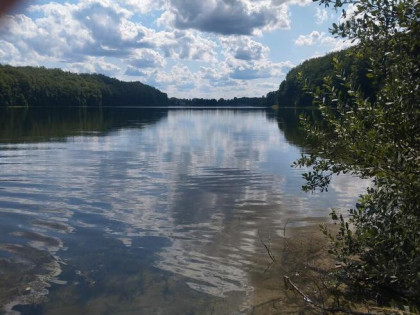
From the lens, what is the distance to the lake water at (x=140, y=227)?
29.4 ft

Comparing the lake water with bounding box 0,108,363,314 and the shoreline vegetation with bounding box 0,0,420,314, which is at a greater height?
the shoreline vegetation with bounding box 0,0,420,314

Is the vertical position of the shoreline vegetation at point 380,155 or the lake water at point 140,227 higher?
the shoreline vegetation at point 380,155

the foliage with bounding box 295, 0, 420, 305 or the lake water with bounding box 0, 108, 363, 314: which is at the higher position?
the foliage with bounding box 295, 0, 420, 305

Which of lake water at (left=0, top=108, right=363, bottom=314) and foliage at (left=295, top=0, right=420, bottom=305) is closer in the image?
foliage at (left=295, top=0, right=420, bottom=305)

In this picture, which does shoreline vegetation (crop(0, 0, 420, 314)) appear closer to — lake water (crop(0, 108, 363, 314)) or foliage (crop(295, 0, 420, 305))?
foliage (crop(295, 0, 420, 305))

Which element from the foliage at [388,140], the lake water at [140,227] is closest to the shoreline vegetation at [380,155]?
the foliage at [388,140]

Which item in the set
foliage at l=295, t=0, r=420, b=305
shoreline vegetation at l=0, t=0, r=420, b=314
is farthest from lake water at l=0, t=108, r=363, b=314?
foliage at l=295, t=0, r=420, b=305

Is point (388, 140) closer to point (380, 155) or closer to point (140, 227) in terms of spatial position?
point (380, 155)

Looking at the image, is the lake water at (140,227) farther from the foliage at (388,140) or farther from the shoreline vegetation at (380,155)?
the foliage at (388,140)

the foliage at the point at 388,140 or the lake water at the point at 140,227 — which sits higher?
the foliage at the point at 388,140

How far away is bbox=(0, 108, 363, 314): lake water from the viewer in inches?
352

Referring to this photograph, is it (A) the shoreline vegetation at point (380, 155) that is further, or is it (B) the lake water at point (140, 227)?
(B) the lake water at point (140, 227)

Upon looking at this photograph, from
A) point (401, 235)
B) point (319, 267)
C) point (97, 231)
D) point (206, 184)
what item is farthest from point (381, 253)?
point (206, 184)

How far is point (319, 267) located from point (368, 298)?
2399 millimetres
